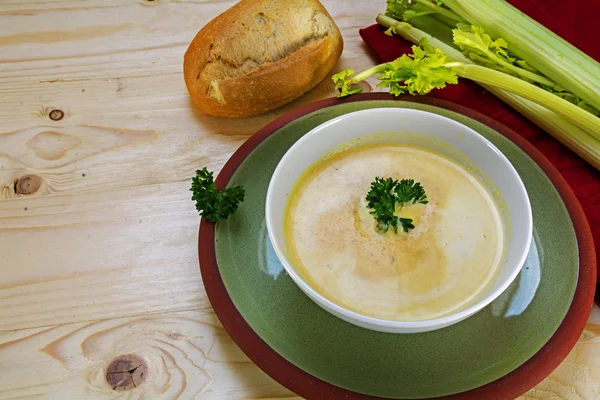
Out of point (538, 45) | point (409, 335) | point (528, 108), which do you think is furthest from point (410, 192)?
point (538, 45)

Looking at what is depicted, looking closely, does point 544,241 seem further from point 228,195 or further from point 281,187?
point 228,195

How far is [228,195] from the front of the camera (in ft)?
4.32

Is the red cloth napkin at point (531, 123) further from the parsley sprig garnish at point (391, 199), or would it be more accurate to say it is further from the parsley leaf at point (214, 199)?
the parsley leaf at point (214, 199)

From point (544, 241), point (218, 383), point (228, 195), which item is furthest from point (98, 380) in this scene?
point (544, 241)

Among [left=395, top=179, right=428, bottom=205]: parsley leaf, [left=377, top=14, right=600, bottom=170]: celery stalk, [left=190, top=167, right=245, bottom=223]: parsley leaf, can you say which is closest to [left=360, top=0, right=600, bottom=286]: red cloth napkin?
[left=377, top=14, right=600, bottom=170]: celery stalk

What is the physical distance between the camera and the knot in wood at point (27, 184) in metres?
1.64

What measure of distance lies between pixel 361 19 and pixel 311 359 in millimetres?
1321

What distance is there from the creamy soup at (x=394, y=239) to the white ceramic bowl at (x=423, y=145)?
0.11 feet

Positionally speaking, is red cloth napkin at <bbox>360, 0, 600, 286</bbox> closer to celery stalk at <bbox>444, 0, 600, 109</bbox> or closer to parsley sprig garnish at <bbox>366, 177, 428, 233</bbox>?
celery stalk at <bbox>444, 0, 600, 109</bbox>

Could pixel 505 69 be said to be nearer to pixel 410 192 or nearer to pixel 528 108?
pixel 528 108

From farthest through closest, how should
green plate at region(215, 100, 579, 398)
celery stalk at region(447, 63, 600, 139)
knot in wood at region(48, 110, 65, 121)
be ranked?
knot in wood at region(48, 110, 65, 121)
celery stalk at region(447, 63, 600, 139)
green plate at region(215, 100, 579, 398)

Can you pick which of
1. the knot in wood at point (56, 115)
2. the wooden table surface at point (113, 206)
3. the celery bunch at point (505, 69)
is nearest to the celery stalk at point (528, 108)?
the celery bunch at point (505, 69)

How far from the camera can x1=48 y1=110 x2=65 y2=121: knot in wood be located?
5.93 feet

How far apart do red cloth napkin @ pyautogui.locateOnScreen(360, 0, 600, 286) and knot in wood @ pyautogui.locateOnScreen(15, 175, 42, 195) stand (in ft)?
3.57
